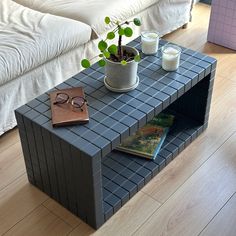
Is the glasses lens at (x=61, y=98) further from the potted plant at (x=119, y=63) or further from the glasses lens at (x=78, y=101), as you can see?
the potted plant at (x=119, y=63)

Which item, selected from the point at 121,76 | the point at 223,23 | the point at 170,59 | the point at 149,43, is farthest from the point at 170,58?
the point at 223,23

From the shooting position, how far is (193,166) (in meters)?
1.85

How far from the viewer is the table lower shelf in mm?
1647

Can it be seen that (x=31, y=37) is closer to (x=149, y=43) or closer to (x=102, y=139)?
(x=149, y=43)

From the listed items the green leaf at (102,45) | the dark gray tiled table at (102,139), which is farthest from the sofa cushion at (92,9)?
the green leaf at (102,45)

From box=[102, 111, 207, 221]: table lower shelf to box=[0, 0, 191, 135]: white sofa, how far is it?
21.5 inches

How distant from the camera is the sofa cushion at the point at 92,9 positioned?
223 cm

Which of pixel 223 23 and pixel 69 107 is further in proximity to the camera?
pixel 223 23

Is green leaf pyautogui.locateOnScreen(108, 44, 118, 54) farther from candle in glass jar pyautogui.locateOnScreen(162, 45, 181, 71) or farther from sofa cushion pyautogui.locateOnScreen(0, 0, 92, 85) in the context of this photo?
sofa cushion pyautogui.locateOnScreen(0, 0, 92, 85)

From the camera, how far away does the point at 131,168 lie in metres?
1.76

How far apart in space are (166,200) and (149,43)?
2.20 feet

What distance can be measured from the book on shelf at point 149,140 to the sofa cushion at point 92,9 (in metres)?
0.64

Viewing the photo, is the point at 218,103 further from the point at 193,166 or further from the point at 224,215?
the point at 224,215

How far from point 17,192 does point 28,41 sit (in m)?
0.71
